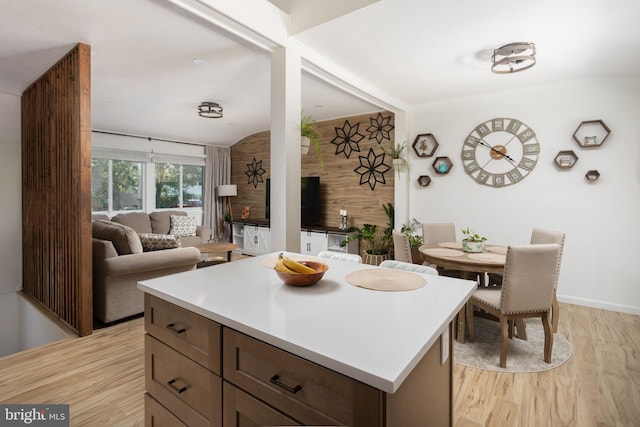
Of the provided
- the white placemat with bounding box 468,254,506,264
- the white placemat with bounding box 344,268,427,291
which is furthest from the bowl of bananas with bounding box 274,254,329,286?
the white placemat with bounding box 468,254,506,264

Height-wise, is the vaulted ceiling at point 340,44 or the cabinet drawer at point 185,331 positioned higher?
the vaulted ceiling at point 340,44

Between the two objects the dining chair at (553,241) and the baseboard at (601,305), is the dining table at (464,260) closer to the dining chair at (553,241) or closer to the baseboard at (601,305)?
the dining chair at (553,241)

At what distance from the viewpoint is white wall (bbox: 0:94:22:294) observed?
13.9 feet

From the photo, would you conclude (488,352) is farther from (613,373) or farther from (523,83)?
(523,83)

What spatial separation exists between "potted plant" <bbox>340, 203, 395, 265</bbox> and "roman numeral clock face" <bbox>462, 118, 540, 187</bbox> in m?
1.33

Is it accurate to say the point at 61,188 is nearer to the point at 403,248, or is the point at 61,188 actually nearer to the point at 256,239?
the point at 403,248

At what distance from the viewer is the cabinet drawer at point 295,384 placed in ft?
2.57

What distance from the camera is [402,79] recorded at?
3.78 m

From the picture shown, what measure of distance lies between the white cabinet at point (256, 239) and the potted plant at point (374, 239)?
1841 mm

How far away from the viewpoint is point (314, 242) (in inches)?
222

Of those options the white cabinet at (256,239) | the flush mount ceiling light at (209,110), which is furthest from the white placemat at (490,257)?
the white cabinet at (256,239)

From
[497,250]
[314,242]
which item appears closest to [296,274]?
[497,250]

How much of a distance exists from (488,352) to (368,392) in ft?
7.63

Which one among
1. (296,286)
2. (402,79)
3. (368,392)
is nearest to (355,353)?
(368,392)
